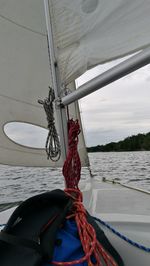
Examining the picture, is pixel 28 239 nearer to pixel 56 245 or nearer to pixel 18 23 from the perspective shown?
pixel 56 245

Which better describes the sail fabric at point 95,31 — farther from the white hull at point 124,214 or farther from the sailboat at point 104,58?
the white hull at point 124,214

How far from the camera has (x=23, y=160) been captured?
1.84 meters

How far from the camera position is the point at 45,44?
1.72m

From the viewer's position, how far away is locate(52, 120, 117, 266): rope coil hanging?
26.8 inches

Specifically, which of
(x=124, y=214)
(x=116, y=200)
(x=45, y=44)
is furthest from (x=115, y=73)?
(x=45, y=44)

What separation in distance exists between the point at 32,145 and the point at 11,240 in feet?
3.95

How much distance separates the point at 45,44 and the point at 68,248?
1328 mm

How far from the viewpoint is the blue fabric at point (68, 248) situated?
67cm

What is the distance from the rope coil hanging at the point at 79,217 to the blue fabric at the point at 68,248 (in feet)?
0.05

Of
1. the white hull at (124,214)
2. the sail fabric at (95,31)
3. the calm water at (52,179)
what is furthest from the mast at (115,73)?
the calm water at (52,179)

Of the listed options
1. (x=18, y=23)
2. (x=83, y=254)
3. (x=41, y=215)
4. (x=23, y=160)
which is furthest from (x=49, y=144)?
(x=18, y=23)

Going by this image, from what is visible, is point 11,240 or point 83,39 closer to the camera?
point 11,240

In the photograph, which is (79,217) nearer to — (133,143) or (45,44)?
(45,44)

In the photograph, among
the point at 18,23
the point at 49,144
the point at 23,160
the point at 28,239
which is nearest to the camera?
the point at 28,239
